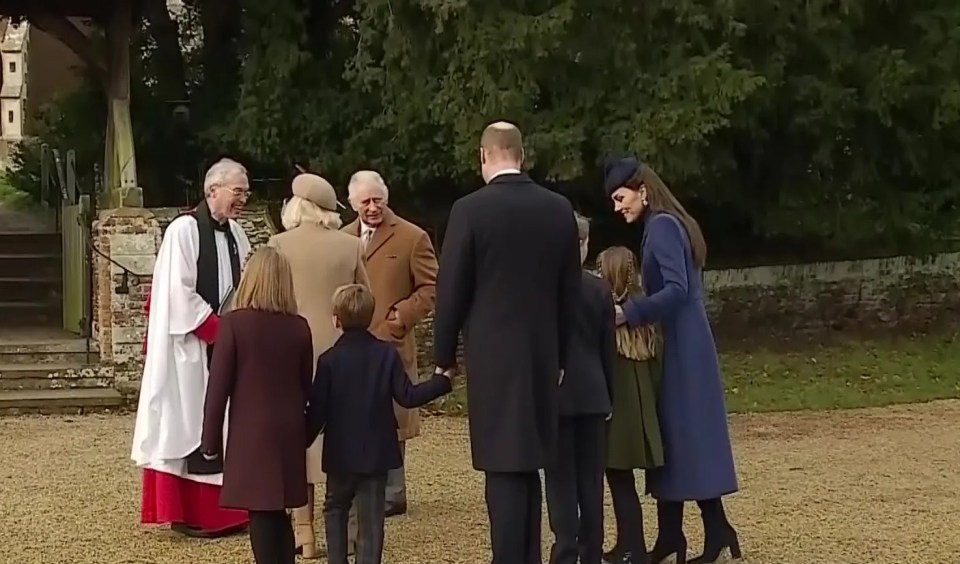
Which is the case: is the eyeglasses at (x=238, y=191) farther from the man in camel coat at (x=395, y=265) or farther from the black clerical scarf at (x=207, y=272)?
the man in camel coat at (x=395, y=265)

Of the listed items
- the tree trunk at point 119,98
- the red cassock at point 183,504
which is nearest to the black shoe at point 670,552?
the red cassock at point 183,504

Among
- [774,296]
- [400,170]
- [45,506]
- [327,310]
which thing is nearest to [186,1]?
[400,170]

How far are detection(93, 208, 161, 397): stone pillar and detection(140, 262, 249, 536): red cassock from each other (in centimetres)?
499

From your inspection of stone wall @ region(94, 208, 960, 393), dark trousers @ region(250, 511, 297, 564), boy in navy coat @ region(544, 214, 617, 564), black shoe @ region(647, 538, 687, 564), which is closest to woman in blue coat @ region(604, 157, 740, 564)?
black shoe @ region(647, 538, 687, 564)

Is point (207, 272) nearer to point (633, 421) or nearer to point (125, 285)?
point (633, 421)

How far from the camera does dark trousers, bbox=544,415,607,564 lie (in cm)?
582

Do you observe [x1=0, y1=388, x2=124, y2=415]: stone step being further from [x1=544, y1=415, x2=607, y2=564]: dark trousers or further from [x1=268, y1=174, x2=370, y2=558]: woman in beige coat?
[x1=544, y1=415, x2=607, y2=564]: dark trousers

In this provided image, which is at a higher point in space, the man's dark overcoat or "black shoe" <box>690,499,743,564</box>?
the man's dark overcoat

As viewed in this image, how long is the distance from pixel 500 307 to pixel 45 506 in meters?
3.97

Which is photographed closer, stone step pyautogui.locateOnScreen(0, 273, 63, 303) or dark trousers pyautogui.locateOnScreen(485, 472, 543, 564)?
dark trousers pyautogui.locateOnScreen(485, 472, 543, 564)

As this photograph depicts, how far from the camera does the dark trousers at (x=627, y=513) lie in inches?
248

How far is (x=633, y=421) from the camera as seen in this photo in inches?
245

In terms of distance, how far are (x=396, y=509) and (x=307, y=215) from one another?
2014 millimetres

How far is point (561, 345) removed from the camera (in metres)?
5.57
